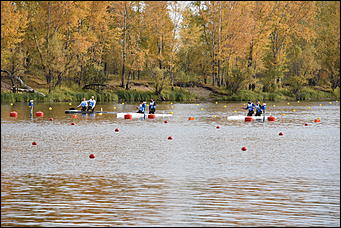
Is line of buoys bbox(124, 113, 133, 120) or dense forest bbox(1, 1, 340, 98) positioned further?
dense forest bbox(1, 1, 340, 98)

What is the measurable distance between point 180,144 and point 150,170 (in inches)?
402

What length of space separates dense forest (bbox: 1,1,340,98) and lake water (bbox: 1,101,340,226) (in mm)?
37171

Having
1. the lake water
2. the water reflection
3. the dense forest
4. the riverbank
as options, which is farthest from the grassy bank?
the water reflection

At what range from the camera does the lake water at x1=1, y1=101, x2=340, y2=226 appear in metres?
16.1

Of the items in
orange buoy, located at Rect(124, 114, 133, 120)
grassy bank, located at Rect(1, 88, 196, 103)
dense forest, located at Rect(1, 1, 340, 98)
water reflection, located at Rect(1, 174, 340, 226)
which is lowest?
water reflection, located at Rect(1, 174, 340, 226)

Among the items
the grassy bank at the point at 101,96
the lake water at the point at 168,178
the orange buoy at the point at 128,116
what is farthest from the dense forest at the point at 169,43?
the lake water at the point at 168,178

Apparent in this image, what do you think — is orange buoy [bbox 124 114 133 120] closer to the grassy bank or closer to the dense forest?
the grassy bank

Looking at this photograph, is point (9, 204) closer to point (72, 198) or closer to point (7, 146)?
point (72, 198)

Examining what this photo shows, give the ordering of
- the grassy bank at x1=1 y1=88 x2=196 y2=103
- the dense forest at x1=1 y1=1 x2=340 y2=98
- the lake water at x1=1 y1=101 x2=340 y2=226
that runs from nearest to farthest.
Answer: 1. the lake water at x1=1 y1=101 x2=340 y2=226
2. the grassy bank at x1=1 y1=88 x2=196 y2=103
3. the dense forest at x1=1 y1=1 x2=340 y2=98

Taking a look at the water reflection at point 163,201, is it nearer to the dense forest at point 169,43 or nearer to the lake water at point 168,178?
the lake water at point 168,178

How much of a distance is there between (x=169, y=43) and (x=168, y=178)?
6718 centimetres

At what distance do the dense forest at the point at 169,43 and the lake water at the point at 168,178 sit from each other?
37.2 metres

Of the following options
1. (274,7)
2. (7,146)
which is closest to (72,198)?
(7,146)

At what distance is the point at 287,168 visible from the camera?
24688 mm
